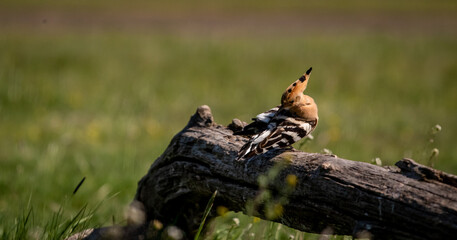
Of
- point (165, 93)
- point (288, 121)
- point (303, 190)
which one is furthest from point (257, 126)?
point (165, 93)

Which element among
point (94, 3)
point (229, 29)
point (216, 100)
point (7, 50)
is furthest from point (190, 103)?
point (94, 3)

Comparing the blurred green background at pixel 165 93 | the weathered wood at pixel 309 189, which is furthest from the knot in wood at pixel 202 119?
the blurred green background at pixel 165 93

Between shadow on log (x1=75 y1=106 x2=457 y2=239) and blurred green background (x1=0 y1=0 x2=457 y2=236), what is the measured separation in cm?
49

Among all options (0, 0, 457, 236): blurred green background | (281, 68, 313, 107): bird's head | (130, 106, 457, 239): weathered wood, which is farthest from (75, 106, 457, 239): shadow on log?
(0, 0, 457, 236): blurred green background

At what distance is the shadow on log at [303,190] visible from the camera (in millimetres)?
1962

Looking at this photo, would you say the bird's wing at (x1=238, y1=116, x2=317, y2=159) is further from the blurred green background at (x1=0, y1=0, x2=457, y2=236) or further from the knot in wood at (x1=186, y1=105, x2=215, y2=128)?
the blurred green background at (x1=0, y1=0, x2=457, y2=236)

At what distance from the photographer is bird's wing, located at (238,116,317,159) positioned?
2.42 m

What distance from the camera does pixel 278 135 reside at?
2.53 meters

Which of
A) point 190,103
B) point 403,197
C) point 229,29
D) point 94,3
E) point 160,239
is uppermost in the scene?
point 94,3

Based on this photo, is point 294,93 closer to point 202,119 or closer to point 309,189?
point 202,119

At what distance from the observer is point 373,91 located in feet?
31.9

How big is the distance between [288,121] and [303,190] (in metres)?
0.54

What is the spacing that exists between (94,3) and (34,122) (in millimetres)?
22365

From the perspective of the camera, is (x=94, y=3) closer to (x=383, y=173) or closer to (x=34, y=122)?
(x=34, y=122)
